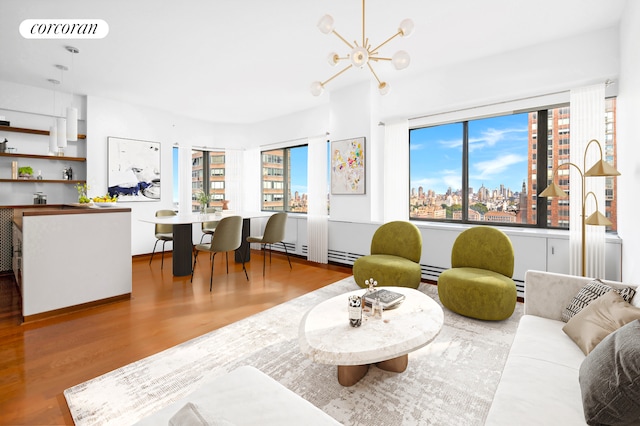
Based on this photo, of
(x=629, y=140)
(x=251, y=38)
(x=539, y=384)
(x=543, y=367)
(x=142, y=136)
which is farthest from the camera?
(x=142, y=136)

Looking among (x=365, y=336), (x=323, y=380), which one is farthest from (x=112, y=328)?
(x=365, y=336)

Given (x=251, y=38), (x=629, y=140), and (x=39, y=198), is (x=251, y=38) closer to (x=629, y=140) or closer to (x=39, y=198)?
(x=629, y=140)

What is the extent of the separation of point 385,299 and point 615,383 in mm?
1281

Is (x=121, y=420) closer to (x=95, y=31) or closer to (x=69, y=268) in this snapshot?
(x=69, y=268)

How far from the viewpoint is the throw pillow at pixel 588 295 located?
179cm

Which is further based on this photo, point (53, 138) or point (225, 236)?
point (225, 236)

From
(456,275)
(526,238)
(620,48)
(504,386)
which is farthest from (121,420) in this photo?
(620,48)

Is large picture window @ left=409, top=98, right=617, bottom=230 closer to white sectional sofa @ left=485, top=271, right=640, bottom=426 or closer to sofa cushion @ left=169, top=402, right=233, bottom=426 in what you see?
white sectional sofa @ left=485, top=271, right=640, bottom=426

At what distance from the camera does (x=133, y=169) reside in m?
5.84

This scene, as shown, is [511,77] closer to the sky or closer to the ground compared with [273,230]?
closer to the sky

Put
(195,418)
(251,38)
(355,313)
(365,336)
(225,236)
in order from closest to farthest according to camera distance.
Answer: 1. (195,418)
2. (365,336)
3. (355,313)
4. (251,38)
5. (225,236)

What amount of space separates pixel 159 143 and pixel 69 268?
12.1 ft

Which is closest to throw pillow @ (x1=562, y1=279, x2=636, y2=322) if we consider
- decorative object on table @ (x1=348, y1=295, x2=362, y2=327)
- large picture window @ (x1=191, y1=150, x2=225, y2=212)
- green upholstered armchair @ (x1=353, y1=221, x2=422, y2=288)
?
decorative object on table @ (x1=348, y1=295, x2=362, y2=327)

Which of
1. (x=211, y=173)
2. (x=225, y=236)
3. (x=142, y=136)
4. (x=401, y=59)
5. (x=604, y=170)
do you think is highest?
(x=142, y=136)
